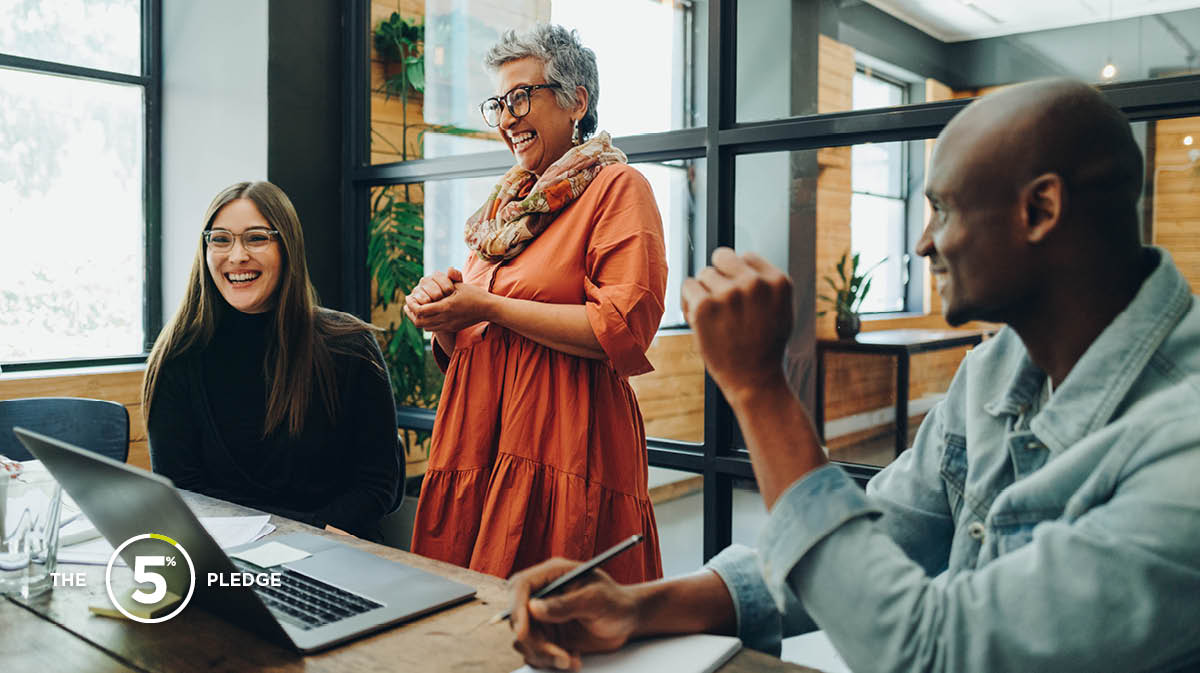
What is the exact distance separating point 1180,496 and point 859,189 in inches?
70.2

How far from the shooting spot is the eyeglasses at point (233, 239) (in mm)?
2018

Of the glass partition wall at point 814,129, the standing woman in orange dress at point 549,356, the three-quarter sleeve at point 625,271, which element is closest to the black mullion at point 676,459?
the glass partition wall at point 814,129

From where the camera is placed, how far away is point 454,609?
1.08 m

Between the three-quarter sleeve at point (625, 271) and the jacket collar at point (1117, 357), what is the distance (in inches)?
38.5

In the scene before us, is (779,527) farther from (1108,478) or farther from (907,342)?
(907,342)

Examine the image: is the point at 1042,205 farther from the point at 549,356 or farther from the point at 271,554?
the point at 549,356

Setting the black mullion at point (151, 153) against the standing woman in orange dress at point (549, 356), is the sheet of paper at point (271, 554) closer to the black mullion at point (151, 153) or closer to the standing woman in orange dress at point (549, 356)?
the standing woman in orange dress at point (549, 356)

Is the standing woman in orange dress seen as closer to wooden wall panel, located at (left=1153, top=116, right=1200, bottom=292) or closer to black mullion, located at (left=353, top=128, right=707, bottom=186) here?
black mullion, located at (left=353, top=128, right=707, bottom=186)

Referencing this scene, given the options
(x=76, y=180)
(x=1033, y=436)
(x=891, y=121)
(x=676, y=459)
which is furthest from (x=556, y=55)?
(x=76, y=180)

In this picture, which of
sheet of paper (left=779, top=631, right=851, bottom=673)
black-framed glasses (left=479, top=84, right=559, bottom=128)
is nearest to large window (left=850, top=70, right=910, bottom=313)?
black-framed glasses (left=479, top=84, right=559, bottom=128)

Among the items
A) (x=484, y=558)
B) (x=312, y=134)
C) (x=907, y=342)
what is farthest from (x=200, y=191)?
(x=907, y=342)

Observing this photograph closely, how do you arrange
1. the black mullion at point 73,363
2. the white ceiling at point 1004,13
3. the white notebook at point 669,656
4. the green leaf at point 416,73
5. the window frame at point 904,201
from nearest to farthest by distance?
the white notebook at point 669,656 < the white ceiling at point 1004,13 < the window frame at point 904,201 < the black mullion at point 73,363 < the green leaf at point 416,73

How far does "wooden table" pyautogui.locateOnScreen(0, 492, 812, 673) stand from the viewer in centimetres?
92

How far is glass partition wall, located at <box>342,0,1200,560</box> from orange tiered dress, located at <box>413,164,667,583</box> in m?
0.68
